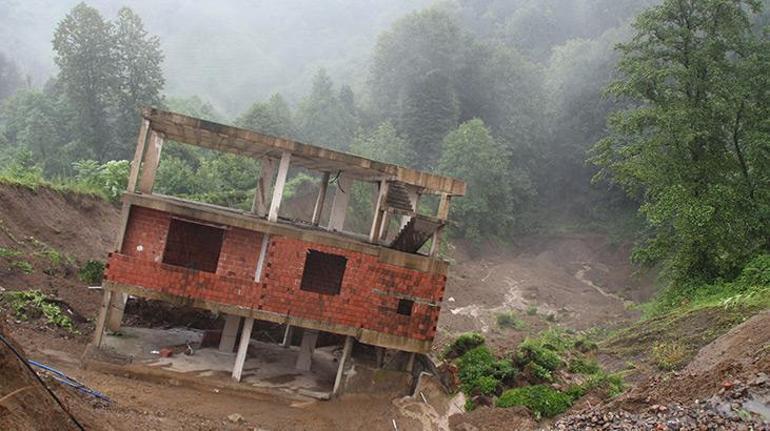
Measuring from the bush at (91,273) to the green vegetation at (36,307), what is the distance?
3.32 meters

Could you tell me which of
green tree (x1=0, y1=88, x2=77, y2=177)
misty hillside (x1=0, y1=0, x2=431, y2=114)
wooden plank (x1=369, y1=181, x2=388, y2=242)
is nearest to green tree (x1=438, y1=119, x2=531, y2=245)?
wooden plank (x1=369, y1=181, x2=388, y2=242)

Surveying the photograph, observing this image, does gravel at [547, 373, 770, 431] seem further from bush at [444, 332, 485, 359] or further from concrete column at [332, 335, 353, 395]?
concrete column at [332, 335, 353, 395]

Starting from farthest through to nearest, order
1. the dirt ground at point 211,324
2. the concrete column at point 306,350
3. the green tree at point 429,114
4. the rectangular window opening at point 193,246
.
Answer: the green tree at point 429,114, the concrete column at point 306,350, the rectangular window opening at point 193,246, the dirt ground at point 211,324

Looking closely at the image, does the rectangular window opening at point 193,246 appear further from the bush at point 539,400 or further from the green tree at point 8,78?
the green tree at point 8,78

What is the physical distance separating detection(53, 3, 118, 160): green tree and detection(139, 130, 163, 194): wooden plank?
2731cm

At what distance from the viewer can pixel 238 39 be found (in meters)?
105

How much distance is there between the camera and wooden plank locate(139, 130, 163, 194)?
15.4 m

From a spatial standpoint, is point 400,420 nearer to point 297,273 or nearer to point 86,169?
point 297,273

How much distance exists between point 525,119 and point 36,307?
47532mm

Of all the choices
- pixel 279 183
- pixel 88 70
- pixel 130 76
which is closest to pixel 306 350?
pixel 279 183

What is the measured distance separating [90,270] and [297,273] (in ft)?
31.7

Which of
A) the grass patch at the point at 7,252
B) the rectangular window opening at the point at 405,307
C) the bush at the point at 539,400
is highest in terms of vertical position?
the rectangular window opening at the point at 405,307

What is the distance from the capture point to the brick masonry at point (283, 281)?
48.9 ft

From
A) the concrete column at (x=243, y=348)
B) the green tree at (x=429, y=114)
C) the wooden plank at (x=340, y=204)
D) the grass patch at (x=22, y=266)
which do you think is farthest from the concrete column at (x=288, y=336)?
the green tree at (x=429, y=114)
